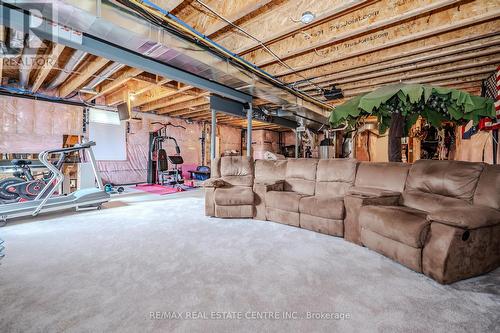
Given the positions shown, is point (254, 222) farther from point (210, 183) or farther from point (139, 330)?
point (139, 330)

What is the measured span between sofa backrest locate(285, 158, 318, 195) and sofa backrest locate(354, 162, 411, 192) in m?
0.66

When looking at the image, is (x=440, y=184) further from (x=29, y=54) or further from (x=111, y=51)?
(x=29, y=54)

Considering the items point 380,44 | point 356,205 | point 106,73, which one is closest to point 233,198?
point 356,205

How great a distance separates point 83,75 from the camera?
14.6ft

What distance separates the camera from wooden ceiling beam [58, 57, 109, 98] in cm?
389

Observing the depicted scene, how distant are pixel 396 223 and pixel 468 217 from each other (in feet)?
1.60

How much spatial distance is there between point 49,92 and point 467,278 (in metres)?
8.69

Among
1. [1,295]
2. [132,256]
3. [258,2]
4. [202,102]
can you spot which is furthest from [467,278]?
[202,102]

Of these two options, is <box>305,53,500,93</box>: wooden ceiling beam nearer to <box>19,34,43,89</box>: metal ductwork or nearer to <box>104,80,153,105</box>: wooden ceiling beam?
<box>104,80,153,105</box>: wooden ceiling beam

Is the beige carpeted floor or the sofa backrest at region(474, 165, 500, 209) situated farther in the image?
the sofa backrest at region(474, 165, 500, 209)

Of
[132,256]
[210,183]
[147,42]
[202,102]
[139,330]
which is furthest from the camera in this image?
[202,102]

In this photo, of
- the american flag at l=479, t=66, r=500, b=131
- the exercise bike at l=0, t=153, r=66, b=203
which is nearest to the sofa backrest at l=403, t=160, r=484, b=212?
the american flag at l=479, t=66, r=500, b=131

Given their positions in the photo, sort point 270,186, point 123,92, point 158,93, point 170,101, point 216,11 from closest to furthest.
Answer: point 216,11, point 270,186, point 158,93, point 123,92, point 170,101

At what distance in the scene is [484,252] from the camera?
5.92 ft
